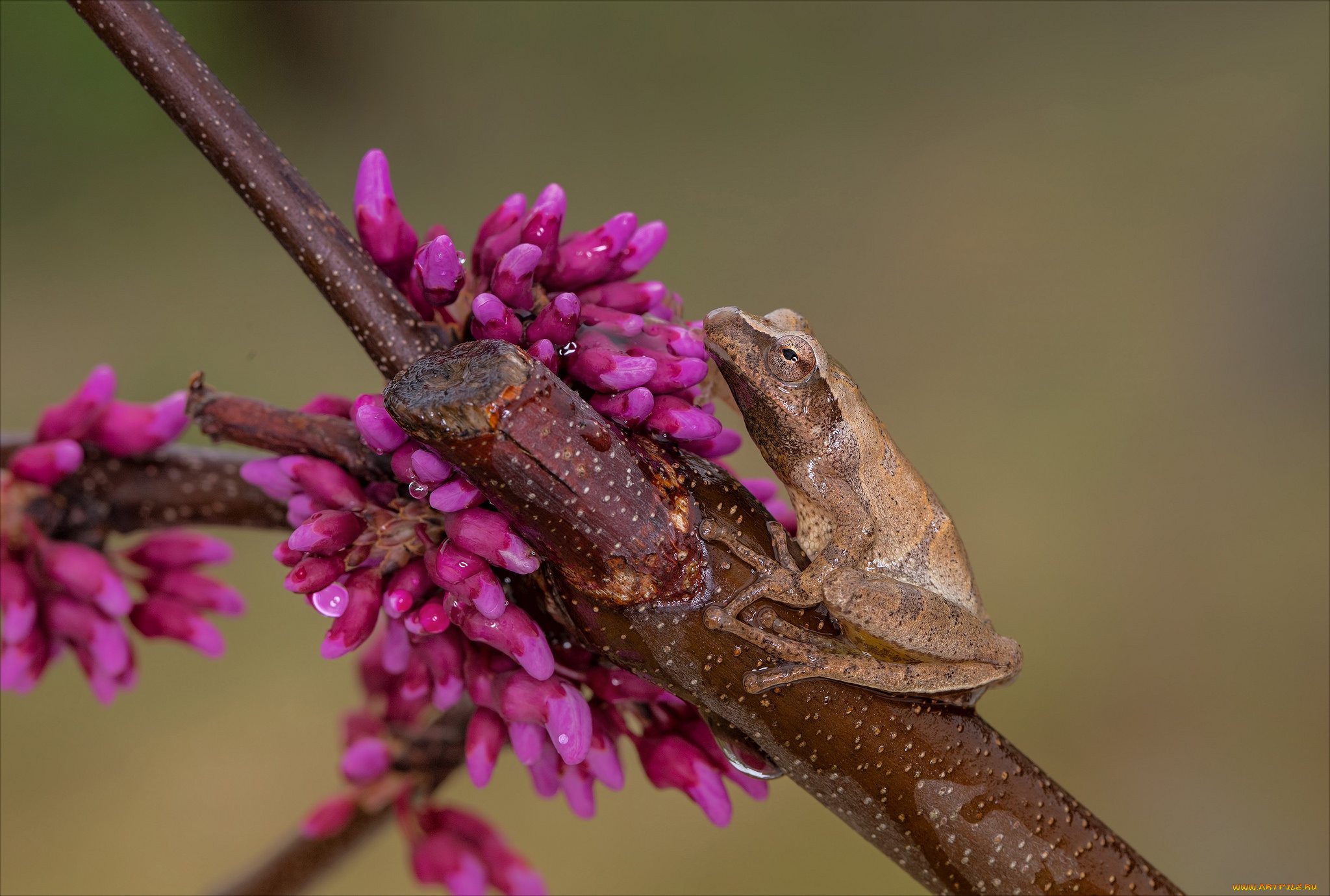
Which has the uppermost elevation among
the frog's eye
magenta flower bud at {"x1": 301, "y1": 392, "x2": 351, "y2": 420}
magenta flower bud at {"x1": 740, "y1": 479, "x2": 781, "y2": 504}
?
the frog's eye

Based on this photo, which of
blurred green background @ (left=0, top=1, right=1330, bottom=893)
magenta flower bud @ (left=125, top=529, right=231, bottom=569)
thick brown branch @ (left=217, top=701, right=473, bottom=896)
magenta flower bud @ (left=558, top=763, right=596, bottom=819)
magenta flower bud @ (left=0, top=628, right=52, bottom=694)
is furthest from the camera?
blurred green background @ (left=0, top=1, right=1330, bottom=893)

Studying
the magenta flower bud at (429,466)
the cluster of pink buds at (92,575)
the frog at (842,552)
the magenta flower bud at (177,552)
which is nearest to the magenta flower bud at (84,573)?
the cluster of pink buds at (92,575)

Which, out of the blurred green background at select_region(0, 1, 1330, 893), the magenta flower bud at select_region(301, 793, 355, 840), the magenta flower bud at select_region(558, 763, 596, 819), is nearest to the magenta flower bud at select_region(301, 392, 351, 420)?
the magenta flower bud at select_region(558, 763, 596, 819)

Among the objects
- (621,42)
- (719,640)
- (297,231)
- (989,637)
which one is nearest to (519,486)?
(719,640)

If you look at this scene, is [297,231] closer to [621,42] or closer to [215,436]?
[215,436]

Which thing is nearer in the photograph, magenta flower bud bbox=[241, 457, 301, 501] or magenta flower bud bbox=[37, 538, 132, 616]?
magenta flower bud bbox=[241, 457, 301, 501]

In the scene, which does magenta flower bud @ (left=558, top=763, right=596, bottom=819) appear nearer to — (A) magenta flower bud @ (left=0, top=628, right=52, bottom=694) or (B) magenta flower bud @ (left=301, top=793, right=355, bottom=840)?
(B) magenta flower bud @ (left=301, top=793, right=355, bottom=840)

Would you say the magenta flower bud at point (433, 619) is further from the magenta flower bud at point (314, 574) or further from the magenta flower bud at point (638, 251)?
the magenta flower bud at point (638, 251)
